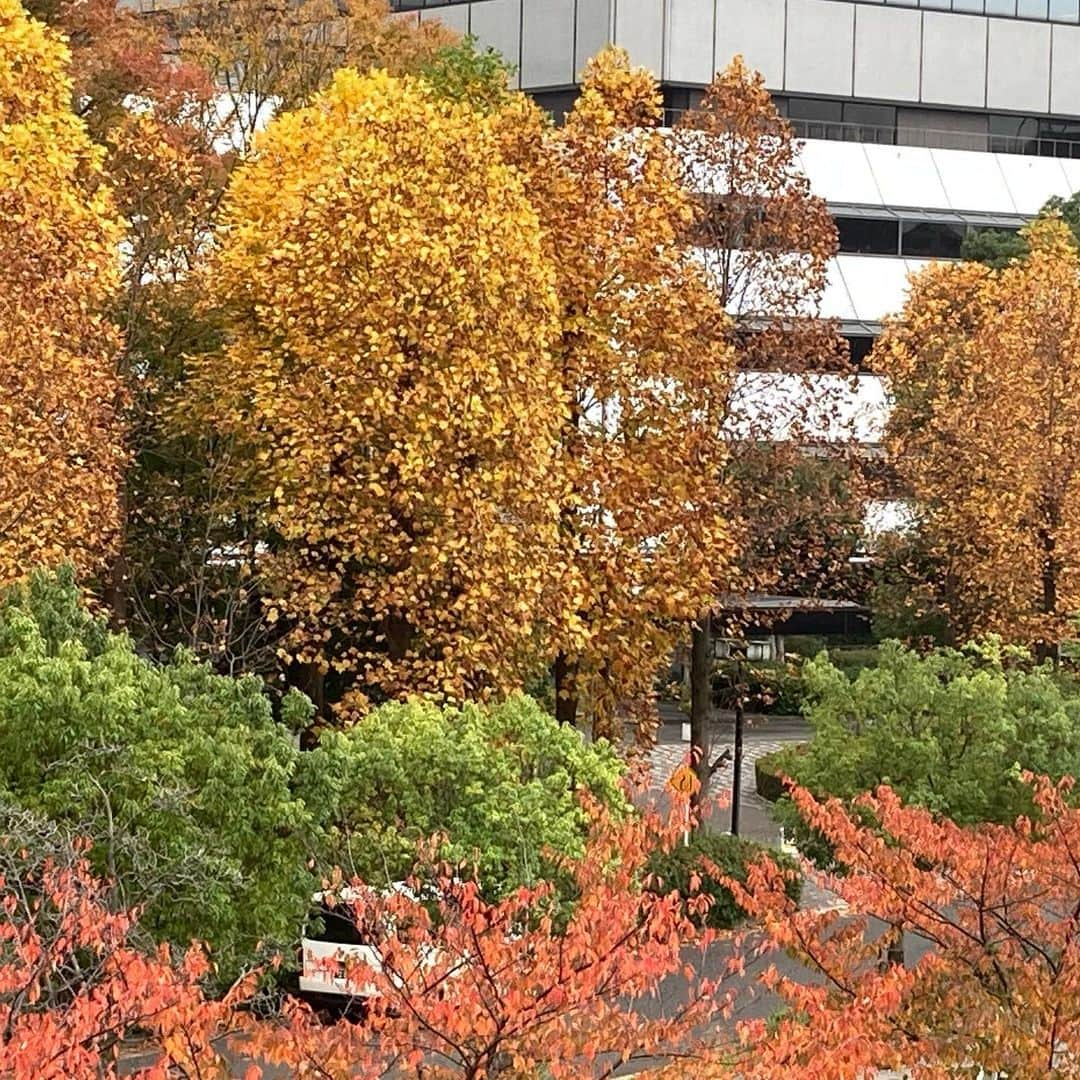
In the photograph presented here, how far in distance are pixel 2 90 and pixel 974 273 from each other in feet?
75.5

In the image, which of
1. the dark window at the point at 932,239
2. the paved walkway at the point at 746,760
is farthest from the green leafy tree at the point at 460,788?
the dark window at the point at 932,239

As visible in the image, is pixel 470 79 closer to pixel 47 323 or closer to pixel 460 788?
pixel 47 323

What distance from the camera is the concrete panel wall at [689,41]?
44312mm

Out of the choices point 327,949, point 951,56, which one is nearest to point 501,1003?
point 327,949

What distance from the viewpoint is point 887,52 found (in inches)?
1853

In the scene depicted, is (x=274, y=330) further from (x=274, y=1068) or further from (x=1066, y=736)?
(x=1066, y=736)

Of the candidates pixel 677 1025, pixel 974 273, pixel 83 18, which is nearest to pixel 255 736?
pixel 677 1025

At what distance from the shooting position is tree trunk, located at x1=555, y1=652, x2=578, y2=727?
21.1m

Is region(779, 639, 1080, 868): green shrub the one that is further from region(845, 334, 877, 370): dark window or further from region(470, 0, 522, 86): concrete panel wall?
region(470, 0, 522, 86): concrete panel wall

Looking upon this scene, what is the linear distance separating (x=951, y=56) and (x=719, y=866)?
108 feet

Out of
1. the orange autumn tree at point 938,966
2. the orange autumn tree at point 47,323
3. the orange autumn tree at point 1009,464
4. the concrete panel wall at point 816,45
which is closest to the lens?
the orange autumn tree at point 938,966

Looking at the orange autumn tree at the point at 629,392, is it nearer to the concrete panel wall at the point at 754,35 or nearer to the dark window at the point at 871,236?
Result: the concrete panel wall at the point at 754,35

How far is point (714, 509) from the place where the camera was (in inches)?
856

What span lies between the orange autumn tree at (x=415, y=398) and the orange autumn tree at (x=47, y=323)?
1859mm
